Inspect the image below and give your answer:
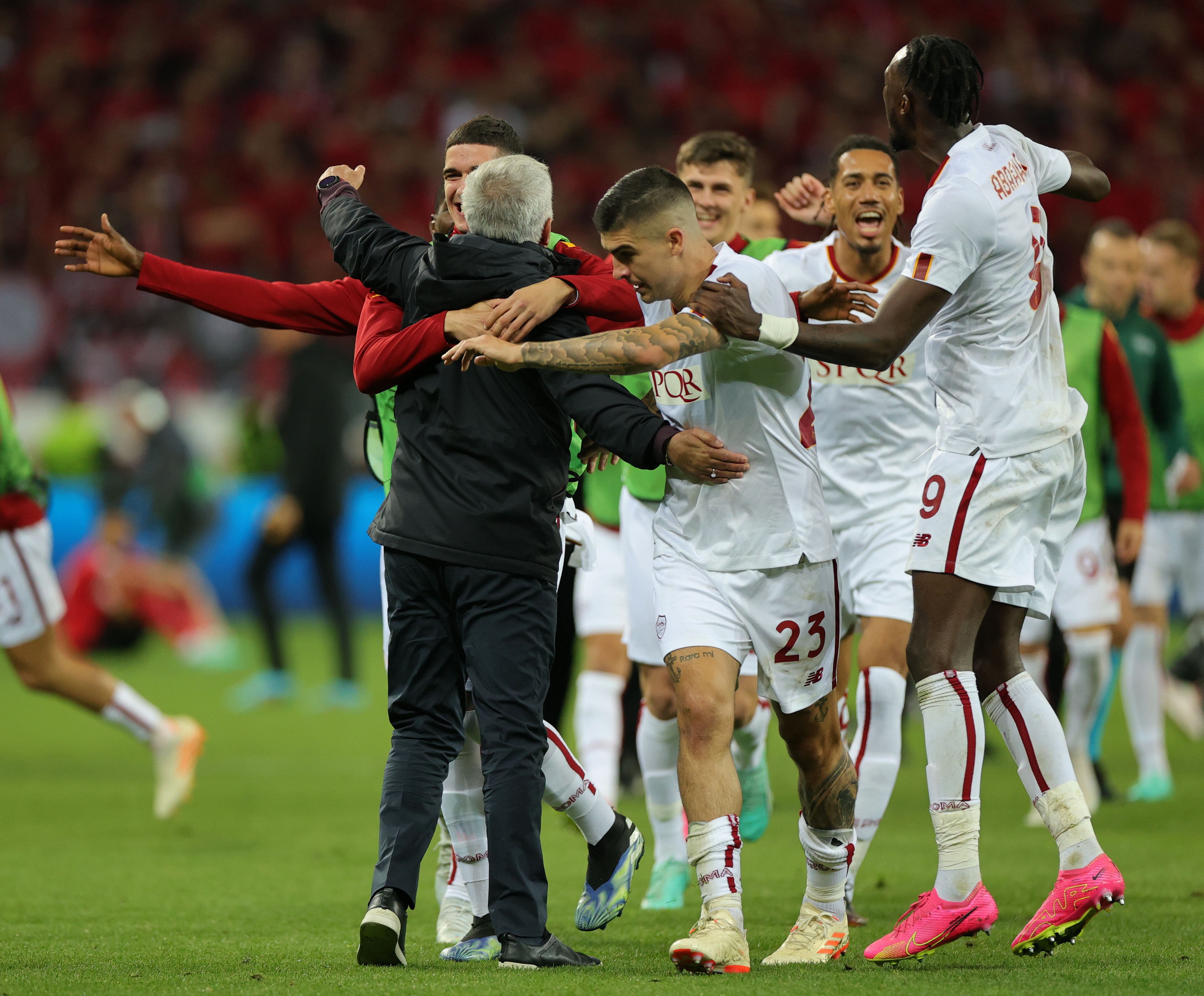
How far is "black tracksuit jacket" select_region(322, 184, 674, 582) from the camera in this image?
13.1ft

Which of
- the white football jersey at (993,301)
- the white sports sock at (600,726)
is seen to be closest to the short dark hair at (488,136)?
the white football jersey at (993,301)

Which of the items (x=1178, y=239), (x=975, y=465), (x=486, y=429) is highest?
(x=1178, y=239)

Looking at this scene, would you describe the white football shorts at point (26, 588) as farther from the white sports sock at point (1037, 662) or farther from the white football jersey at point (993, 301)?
the white sports sock at point (1037, 662)

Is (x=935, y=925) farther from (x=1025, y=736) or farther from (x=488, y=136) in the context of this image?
(x=488, y=136)

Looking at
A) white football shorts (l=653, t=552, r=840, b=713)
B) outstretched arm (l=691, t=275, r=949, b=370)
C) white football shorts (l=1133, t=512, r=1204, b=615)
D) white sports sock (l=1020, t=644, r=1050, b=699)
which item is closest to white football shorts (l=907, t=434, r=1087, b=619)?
white football shorts (l=653, t=552, r=840, b=713)

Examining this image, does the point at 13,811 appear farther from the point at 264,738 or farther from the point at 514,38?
the point at 514,38

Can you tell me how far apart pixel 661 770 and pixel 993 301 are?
2.34 metres

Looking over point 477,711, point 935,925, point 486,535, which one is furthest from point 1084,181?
point 477,711

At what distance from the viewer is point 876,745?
5188 millimetres

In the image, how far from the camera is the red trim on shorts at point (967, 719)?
4152mm

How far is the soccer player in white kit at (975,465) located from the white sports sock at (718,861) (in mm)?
466

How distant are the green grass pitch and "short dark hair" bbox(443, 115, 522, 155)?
7.52 ft

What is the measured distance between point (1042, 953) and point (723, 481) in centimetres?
153

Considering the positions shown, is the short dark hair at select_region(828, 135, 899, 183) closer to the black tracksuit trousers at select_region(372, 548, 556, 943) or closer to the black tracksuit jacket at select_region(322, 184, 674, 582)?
the black tracksuit jacket at select_region(322, 184, 674, 582)
